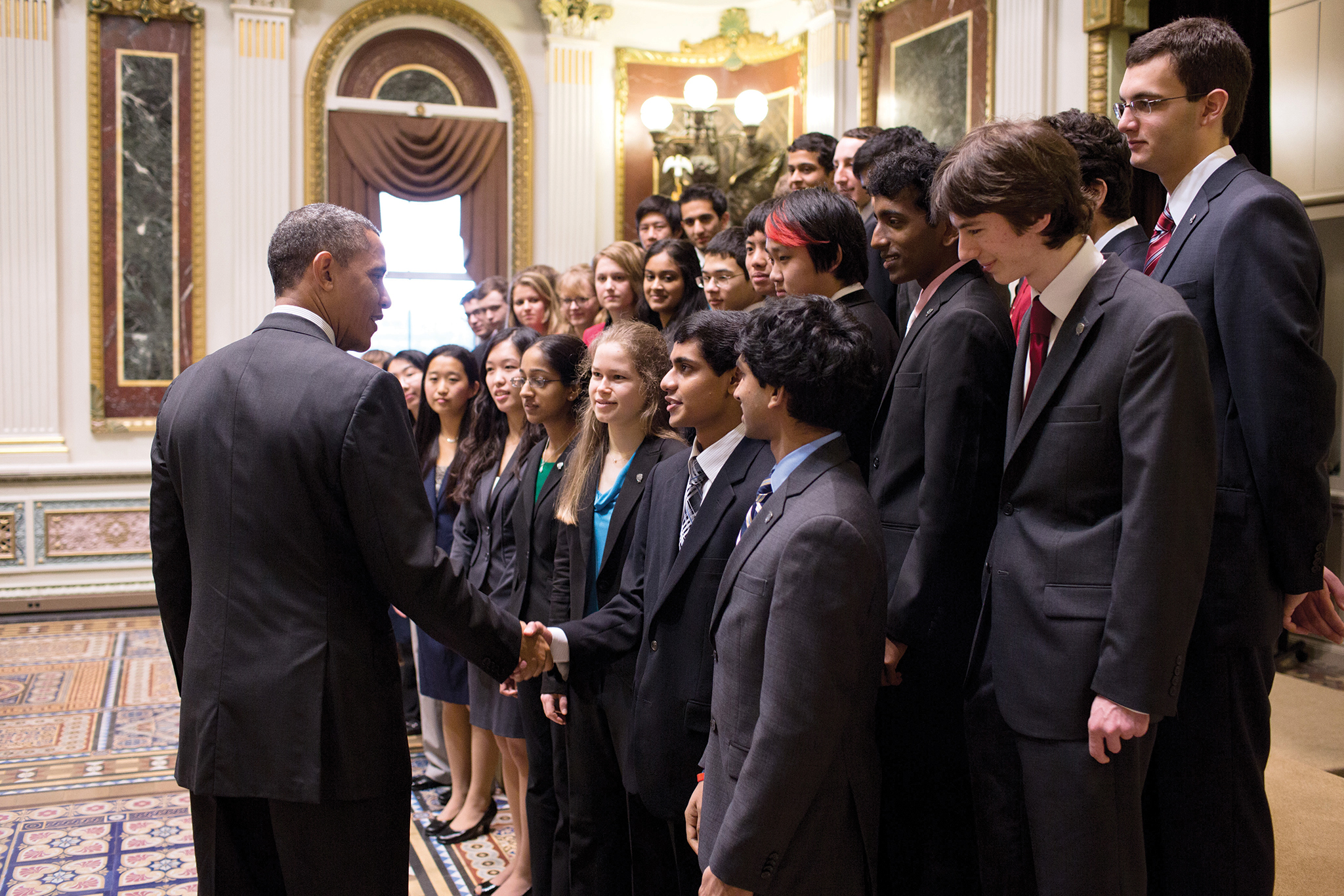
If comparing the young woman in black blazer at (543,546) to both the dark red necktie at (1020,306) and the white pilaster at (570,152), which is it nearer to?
the dark red necktie at (1020,306)

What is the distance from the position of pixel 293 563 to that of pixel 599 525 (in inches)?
37.7

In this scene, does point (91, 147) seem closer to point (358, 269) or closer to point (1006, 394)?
point (358, 269)

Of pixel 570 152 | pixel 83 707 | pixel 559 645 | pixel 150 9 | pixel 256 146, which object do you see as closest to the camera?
pixel 559 645

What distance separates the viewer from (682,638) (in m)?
2.17

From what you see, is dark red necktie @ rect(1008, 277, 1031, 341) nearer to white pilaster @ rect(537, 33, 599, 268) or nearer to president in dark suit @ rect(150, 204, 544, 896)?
president in dark suit @ rect(150, 204, 544, 896)

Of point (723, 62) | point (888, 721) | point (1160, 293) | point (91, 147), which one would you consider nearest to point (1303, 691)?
point (888, 721)

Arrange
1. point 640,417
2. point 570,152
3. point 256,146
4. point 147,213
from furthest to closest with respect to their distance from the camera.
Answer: point 570,152, point 256,146, point 147,213, point 640,417

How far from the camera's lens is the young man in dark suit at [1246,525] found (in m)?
1.81

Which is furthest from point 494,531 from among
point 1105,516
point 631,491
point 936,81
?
point 936,81

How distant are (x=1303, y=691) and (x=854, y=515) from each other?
4276 millimetres

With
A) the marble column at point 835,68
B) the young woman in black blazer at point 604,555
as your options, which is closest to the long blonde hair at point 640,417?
the young woman in black blazer at point 604,555

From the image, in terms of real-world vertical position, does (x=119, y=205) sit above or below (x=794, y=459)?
above

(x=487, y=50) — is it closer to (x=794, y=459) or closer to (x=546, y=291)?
(x=546, y=291)

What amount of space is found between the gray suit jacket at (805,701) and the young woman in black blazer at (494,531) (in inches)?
59.2
